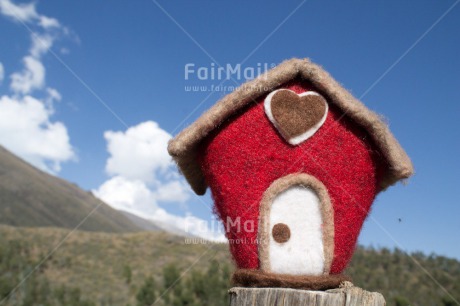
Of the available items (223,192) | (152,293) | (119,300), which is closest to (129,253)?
(119,300)

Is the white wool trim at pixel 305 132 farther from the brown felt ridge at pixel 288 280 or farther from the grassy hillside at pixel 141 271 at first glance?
the grassy hillside at pixel 141 271

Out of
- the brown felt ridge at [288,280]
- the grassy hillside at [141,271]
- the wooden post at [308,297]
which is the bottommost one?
the wooden post at [308,297]

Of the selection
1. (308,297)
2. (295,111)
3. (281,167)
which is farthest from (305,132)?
(308,297)

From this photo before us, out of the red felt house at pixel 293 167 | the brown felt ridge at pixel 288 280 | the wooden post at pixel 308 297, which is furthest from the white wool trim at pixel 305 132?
the wooden post at pixel 308 297

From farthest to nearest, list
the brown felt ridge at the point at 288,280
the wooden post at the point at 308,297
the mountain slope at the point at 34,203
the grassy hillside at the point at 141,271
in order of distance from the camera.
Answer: the mountain slope at the point at 34,203, the grassy hillside at the point at 141,271, the brown felt ridge at the point at 288,280, the wooden post at the point at 308,297

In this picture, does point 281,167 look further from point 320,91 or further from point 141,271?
point 141,271

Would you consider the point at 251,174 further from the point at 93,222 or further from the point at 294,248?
the point at 93,222
